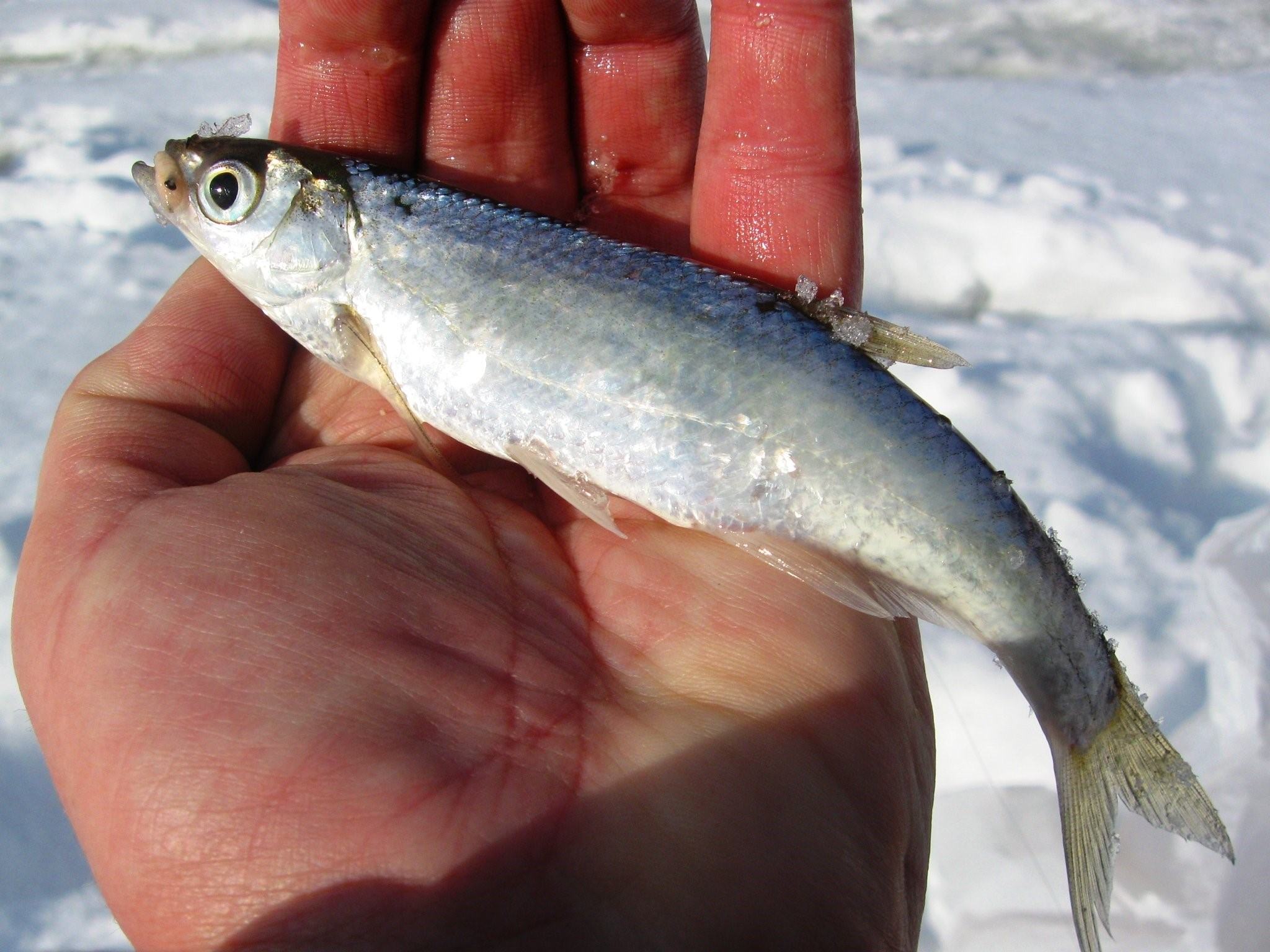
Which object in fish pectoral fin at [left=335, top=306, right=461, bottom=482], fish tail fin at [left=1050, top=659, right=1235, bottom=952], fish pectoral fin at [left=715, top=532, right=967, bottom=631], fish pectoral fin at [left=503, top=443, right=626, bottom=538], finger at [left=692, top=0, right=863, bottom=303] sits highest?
finger at [left=692, top=0, right=863, bottom=303]

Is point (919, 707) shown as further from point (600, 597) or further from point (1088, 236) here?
point (1088, 236)

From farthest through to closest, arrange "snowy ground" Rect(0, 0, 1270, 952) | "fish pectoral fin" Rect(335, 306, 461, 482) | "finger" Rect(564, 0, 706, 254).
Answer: "finger" Rect(564, 0, 706, 254), "snowy ground" Rect(0, 0, 1270, 952), "fish pectoral fin" Rect(335, 306, 461, 482)

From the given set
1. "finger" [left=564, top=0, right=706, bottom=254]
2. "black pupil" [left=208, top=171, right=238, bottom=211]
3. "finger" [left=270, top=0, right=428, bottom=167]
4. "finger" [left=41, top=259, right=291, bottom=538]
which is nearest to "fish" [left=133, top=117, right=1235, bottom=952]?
"black pupil" [left=208, top=171, right=238, bottom=211]

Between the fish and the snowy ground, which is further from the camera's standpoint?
the snowy ground

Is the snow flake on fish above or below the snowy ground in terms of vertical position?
above

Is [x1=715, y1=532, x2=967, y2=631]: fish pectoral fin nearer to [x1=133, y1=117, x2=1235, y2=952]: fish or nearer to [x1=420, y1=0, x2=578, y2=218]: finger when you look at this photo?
[x1=133, y1=117, x2=1235, y2=952]: fish

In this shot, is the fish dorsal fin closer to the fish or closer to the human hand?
the fish

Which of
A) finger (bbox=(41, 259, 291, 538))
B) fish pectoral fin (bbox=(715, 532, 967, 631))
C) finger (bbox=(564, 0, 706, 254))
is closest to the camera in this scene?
finger (bbox=(41, 259, 291, 538))

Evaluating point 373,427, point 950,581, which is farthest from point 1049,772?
point 373,427

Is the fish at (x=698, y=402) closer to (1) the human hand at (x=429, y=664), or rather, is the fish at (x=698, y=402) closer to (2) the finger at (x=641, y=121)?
(1) the human hand at (x=429, y=664)
